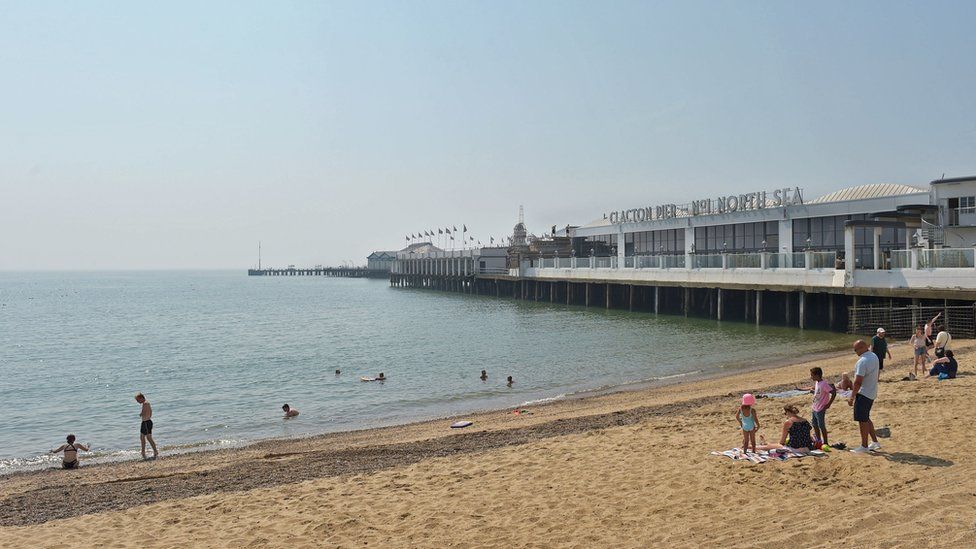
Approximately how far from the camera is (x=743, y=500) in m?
8.62

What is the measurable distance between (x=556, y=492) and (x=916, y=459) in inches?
184

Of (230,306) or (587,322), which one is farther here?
(230,306)

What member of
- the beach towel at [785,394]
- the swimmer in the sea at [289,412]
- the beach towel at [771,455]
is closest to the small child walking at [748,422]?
the beach towel at [771,455]

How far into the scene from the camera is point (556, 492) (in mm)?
9711

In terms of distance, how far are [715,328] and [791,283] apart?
17.5ft

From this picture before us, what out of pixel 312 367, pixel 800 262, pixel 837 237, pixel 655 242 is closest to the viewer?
pixel 312 367

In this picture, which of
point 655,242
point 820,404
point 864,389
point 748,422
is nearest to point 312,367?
point 748,422

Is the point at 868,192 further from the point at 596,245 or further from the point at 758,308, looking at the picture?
the point at 596,245

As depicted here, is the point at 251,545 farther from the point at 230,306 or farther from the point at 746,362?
the point at 230,306

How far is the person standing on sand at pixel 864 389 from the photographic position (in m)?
9.78

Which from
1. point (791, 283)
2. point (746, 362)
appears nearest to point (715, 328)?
point (791, 283)

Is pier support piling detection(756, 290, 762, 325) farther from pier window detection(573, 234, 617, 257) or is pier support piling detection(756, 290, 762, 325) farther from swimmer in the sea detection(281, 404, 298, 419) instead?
pier window detection(573, 234, 617, 257)

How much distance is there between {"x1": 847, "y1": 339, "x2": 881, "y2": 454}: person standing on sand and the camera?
9781mm

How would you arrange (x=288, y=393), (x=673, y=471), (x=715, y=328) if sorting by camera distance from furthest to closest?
(x=715, y=328), (x=288, y=393), (x=673, y=471)
